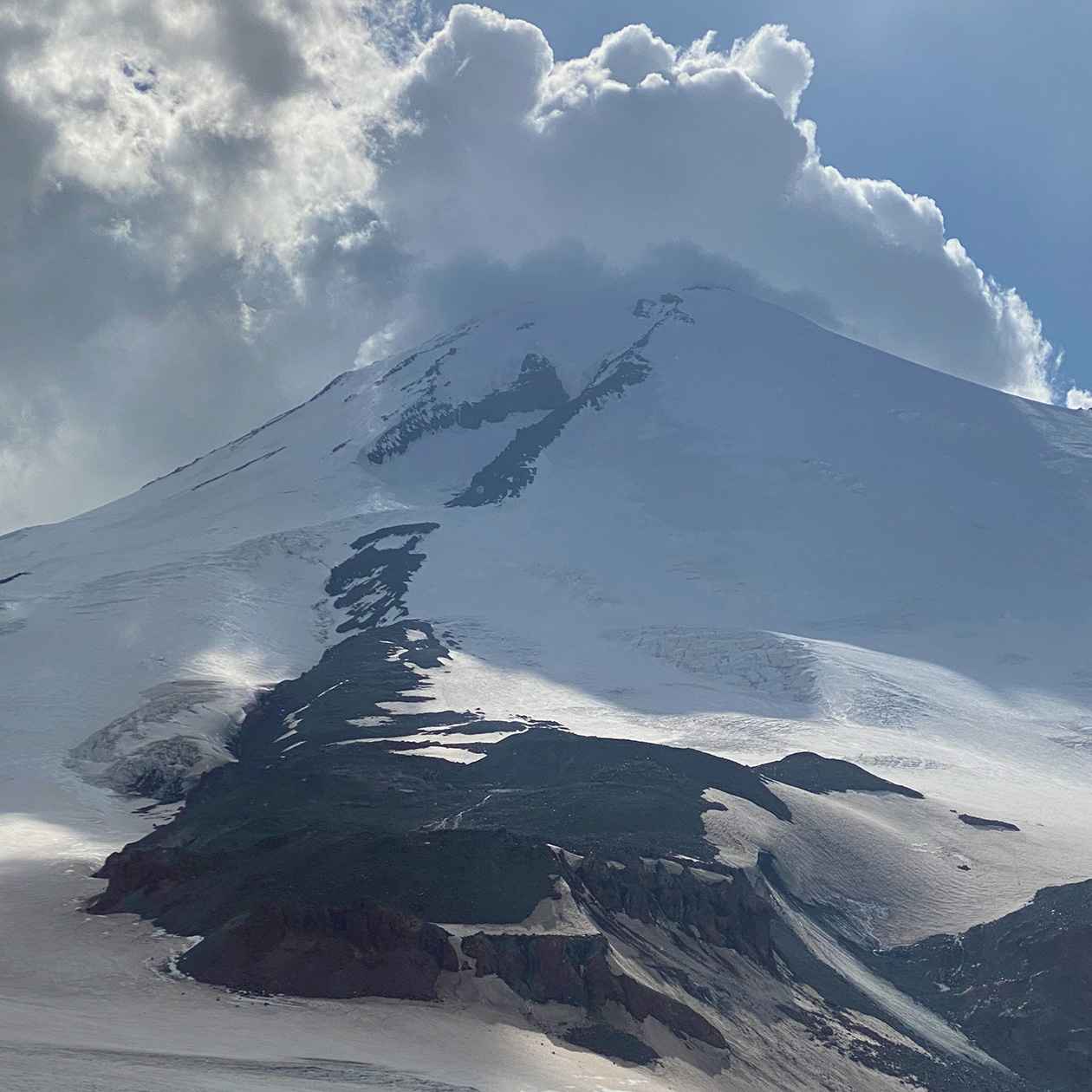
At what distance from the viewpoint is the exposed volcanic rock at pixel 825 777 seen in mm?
87375

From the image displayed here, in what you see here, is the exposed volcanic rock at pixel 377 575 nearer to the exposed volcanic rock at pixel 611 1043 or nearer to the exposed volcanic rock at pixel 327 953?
the exposed volcanic rock at pixel 327 953

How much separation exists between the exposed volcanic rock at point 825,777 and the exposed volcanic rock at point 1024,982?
67.2 feet

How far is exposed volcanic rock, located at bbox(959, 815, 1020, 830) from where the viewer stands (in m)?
83.4

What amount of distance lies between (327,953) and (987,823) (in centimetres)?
5051

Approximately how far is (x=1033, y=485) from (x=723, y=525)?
48.5m

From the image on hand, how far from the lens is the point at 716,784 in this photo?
80.1 m

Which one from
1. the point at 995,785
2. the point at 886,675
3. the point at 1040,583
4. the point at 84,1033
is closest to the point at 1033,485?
the point at 1040,583

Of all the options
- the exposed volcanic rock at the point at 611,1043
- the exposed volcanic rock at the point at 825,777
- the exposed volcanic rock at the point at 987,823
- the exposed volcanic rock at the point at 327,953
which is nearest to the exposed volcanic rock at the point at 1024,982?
the exposed volcanic rock at the point at 987,823

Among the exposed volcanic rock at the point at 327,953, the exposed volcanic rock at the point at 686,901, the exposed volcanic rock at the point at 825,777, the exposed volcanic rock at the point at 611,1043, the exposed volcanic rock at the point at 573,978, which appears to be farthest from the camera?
the exposed volcanic rock at the point at 825,777

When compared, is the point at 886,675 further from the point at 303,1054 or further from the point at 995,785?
the point at 303,1054

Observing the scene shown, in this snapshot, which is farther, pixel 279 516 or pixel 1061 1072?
pixel 279 516

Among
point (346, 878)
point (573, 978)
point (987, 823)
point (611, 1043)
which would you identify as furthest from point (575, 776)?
point (611, 1043)

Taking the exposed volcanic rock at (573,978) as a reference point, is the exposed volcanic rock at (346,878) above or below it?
above

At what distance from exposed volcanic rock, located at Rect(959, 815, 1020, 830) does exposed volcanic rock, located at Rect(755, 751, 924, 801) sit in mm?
4135
